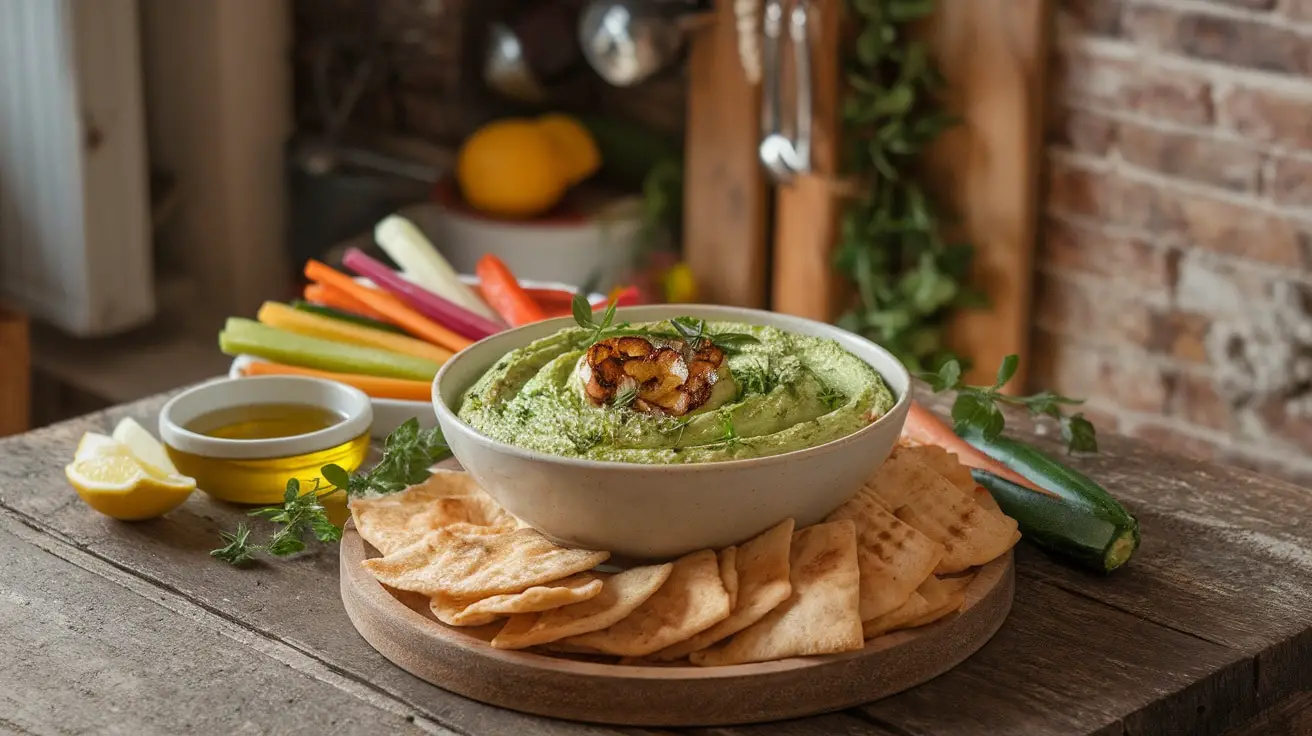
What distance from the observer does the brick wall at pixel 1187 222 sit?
7.74 ft

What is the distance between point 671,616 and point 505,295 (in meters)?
0.70

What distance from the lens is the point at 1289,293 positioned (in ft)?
7.84

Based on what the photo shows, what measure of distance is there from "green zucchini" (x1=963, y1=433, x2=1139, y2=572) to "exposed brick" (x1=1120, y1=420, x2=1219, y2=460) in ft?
3.91

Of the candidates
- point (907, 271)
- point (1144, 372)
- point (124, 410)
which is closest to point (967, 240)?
point (907, 271)

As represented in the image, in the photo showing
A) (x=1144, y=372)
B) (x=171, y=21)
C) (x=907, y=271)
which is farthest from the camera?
(x=171, y=21)

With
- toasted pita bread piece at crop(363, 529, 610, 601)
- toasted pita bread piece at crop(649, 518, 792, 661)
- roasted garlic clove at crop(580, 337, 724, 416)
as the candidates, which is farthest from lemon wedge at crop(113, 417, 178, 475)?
toasted pita bread piece at crop(649, 518, 792, 661)

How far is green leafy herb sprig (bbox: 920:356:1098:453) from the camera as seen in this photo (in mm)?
1518

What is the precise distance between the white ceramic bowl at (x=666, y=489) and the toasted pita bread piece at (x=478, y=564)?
3cm

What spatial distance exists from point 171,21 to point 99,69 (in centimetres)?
37

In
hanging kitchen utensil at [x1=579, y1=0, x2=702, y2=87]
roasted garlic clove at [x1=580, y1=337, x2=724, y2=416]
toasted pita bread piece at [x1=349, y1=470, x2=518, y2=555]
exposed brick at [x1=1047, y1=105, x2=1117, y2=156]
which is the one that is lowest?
toasted pita bread piece at [x1=349, y1=470, x2=518, y2=555]

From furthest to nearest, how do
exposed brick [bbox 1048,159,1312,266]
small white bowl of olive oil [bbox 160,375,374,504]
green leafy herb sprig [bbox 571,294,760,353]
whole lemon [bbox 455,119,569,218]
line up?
1. whole lemon [bbox 455,119,569,218]
2. exposed brick [bbox 1048,159,1312,266]
3. small white bowl of olive oil [bbox 160,375,374,504]
4. green leafy herb sprig [bbox 571,294,760,353]

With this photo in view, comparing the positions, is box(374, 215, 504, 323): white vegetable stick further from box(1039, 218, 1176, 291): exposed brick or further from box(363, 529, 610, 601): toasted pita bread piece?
box(1039, 218, 1176, 291): exposed brick

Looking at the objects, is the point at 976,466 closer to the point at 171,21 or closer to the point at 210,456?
the point at 210,456

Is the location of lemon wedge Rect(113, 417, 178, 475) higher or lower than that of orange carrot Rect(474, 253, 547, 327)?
lower
